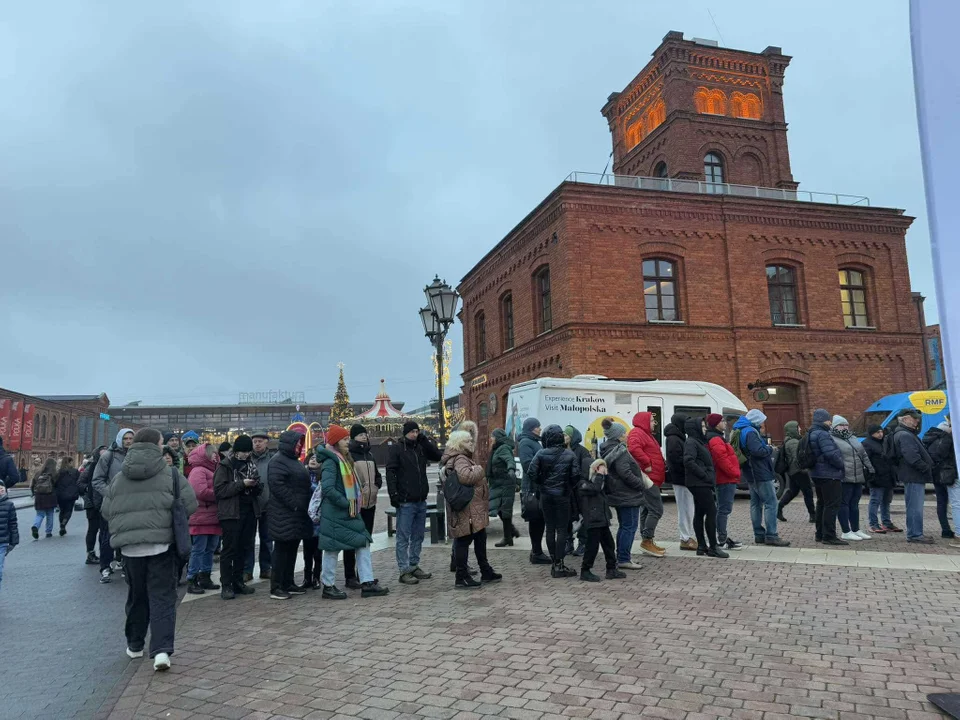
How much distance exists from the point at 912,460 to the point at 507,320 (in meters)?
19.6

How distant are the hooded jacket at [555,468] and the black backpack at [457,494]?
2.87ft

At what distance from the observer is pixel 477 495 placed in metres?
7.72

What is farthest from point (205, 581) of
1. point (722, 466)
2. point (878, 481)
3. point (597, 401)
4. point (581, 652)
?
point (597, 401)

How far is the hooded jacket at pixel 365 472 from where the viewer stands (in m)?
7.62

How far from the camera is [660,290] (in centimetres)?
2339

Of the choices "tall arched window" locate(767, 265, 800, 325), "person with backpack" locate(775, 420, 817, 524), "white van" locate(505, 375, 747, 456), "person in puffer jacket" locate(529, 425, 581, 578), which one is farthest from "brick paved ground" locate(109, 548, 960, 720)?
"tall arched window" locate(767, 265, 800, 325)

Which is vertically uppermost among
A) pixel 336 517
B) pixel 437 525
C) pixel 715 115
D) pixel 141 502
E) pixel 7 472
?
pixel 715 115

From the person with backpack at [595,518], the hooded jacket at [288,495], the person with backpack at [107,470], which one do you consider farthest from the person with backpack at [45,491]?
the person with backpack at [595,518]

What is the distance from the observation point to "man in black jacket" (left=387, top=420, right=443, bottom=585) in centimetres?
783

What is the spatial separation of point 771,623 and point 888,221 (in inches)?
997

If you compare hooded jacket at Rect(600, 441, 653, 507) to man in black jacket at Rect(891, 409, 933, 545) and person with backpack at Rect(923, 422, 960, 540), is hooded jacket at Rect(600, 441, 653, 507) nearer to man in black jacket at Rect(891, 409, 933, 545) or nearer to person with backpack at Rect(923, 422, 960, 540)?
man in black jacket at Rect(891, 409, 933, 545)

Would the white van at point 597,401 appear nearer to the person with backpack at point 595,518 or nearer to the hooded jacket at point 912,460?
the hooded jacket at point 912,460

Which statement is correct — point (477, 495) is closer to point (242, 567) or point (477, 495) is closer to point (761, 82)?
Answer: point (242, 567)

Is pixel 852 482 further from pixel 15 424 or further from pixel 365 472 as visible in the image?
pixel 15 424
